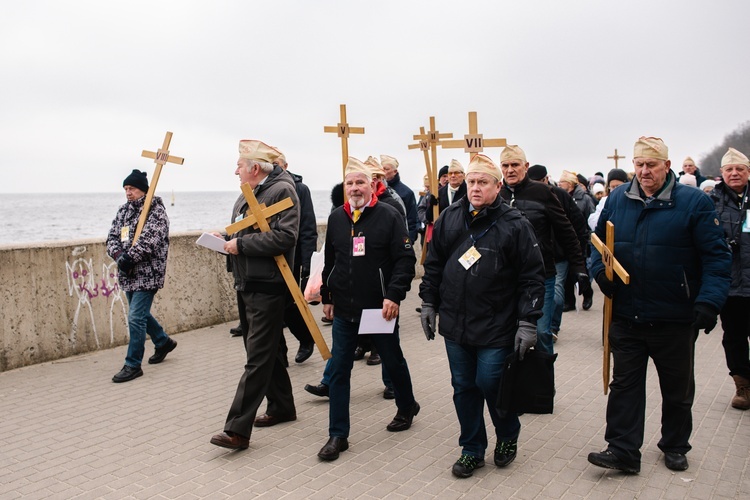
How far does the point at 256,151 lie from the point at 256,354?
1449 millimetres

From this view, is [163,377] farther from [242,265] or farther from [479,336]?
[479,336]

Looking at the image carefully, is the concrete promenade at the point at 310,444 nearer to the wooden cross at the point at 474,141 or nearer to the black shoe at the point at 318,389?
the black shoe at the point at 318,389

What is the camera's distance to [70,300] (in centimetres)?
821

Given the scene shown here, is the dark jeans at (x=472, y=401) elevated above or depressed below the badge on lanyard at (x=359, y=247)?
below

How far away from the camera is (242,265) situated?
5305 mm

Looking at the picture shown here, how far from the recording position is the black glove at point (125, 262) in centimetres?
717

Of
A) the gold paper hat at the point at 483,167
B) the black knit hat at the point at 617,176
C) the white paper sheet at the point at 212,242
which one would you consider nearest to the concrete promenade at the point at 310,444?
the white paper sheet at the point at 212,242

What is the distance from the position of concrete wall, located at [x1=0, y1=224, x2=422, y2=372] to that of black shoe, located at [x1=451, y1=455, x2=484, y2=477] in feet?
17.2

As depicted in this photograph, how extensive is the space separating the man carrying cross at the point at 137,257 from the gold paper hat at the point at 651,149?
185 inches

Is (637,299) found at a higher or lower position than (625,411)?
higher

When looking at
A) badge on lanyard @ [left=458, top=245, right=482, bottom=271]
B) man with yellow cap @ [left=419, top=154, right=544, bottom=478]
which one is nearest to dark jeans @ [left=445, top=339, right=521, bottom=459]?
man with yellow cap @ [left=419, top=154, right=544, bottom=478]

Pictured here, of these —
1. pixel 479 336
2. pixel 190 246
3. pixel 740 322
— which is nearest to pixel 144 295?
pixel 190 246

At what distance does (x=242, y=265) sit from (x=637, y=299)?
2.66m

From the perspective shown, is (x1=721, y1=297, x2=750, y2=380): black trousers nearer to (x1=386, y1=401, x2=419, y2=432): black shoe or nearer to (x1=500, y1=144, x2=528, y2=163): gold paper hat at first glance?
(x1=500, y1=144, x2=528, y2=163): gold paper hat
